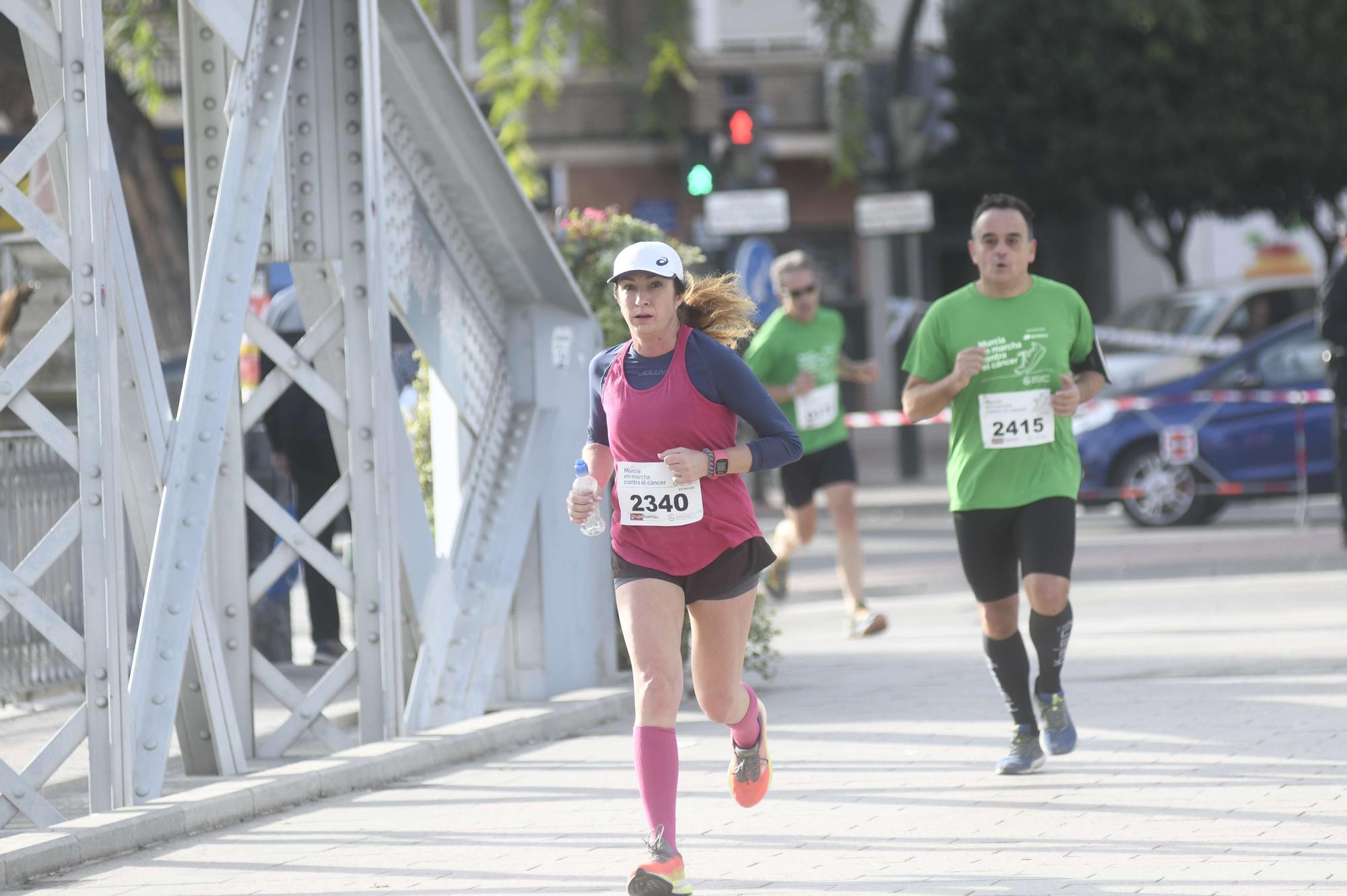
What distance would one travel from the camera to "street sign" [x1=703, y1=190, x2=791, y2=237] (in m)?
18.3

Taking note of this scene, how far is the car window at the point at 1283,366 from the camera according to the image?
53.3 ft

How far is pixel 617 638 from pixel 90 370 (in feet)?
12.5

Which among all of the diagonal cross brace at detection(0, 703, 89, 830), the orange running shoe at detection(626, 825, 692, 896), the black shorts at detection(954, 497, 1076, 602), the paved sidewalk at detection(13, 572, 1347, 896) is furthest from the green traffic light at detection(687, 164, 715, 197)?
the orange running shoe at detection(626, 825, 692, 896)

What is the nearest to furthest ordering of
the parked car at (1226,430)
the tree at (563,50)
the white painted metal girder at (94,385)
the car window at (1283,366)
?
the white painted metal girder at (94,385)
the parked car at (1226,430)
the car window at (1283,366)
the tree at (563,50)

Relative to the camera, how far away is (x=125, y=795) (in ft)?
21.2

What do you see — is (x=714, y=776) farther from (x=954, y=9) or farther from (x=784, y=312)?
(x=954, y=9)

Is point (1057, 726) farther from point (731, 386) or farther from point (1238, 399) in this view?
point (1238, 399)

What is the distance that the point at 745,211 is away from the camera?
18.4 meters

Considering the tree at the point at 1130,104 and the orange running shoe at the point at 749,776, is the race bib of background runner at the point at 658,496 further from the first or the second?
the tree at the point at 1130,104

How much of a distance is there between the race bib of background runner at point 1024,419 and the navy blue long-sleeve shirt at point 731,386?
146cm

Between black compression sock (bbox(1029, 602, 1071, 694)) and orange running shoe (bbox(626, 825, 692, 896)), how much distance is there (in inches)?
87.1

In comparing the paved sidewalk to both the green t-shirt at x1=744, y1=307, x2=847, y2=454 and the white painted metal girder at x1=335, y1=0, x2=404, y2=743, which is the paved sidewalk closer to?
the white painted metal girder at x1=335, y1=0, x2=404, y2=743

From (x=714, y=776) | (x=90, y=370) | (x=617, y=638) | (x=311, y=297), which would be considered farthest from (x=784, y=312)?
(x=90, y=370)

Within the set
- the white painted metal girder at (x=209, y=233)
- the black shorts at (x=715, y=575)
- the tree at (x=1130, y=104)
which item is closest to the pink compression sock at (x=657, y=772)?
the black shorts at (x=715, y=575)
